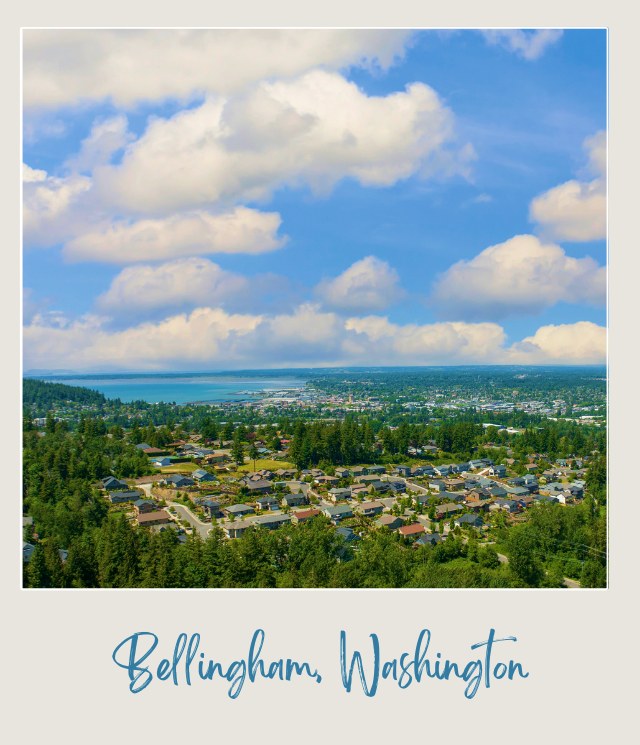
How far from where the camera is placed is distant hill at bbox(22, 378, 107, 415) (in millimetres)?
4785

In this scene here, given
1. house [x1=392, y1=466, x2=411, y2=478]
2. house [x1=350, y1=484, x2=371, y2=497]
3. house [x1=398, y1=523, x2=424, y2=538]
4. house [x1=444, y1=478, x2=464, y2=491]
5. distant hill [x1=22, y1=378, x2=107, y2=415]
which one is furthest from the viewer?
house [x1=392, y1=466, x2=411, y2=478]

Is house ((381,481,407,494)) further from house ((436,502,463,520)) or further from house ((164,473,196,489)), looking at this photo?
house ((164,473,196,489))

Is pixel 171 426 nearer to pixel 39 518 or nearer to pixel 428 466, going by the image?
pixel 39 518

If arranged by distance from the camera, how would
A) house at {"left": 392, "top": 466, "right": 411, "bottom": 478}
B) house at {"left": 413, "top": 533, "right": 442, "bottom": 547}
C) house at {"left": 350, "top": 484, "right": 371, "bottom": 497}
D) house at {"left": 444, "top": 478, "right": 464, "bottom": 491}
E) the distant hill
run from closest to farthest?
the distant hill
house at {"left": 413, "top": 533, "right": 442, "bottom": 547}
house at {"left": 350, "top": 484, "right": 371, "bottom": 497}
house at {"left": 444, "top": 478, "right": 464, "bottom": 491}
house at {"left": 392, "top": 466, "right": 411, "bottom": 478}

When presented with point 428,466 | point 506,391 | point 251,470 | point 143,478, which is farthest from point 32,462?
point 506,391

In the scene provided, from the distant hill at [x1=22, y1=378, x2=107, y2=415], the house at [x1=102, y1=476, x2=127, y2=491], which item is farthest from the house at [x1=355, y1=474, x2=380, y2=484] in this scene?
the distant hill at [x1=22, y1=378, x2=107, y2=415]

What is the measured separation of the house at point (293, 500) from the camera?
5175 millimetres

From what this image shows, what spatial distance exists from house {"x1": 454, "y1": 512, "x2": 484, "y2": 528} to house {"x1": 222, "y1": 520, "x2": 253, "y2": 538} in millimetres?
2077

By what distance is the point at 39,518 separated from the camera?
15.2ft

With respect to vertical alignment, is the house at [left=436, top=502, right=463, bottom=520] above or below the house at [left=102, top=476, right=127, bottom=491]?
below

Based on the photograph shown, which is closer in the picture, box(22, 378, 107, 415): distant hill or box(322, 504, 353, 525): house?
box(22, 378, 107, 415): distant hill

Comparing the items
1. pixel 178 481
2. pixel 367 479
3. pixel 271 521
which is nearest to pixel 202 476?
pixel 178 481

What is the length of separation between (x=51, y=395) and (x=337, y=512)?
3.10 m

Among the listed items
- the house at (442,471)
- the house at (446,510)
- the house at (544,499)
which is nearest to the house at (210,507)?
the house at (446,510)
